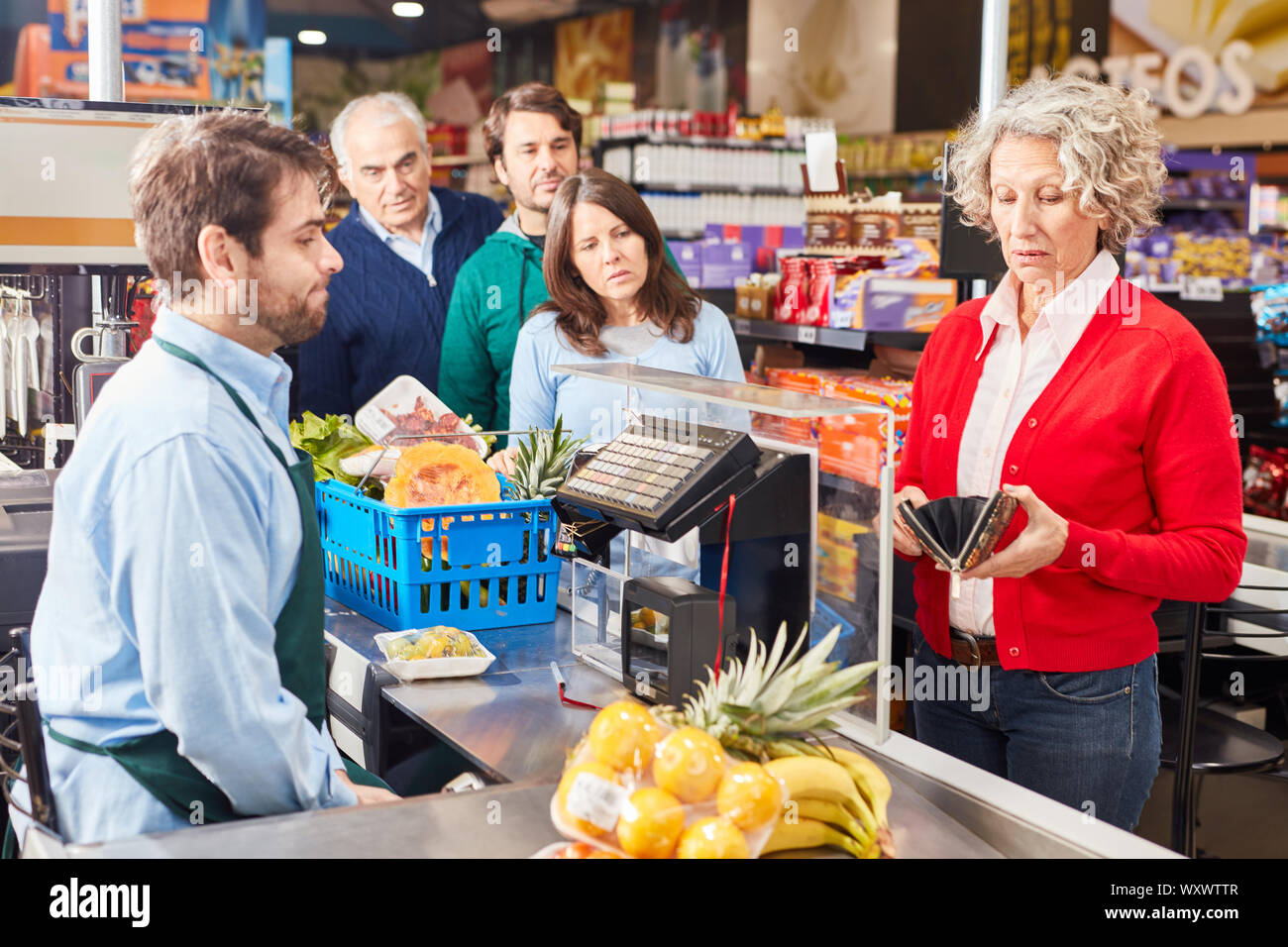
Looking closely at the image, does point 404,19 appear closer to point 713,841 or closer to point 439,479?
point 439,479

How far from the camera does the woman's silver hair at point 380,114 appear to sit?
13.1ft

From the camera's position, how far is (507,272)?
12.3 ft

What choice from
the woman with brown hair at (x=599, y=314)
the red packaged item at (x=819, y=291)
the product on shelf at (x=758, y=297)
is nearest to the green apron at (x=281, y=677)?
the woman with brown hair at (x=599, y=314)

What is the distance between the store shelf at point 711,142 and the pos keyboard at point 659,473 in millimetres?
6443

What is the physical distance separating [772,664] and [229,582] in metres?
0.68

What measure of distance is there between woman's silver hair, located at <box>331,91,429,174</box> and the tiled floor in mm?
2928

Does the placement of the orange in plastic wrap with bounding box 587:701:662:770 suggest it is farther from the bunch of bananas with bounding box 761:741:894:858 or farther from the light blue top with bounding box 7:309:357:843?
the light blue top with bounding box 7:309:357:843

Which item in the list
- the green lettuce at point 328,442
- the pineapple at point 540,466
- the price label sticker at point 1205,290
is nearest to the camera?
the pineapple at point 540,466

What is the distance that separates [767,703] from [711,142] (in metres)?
7.16

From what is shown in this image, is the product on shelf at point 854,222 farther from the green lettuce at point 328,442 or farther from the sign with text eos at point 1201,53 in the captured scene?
the sign with text eos at point 1201,53

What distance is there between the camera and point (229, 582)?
1571 millimetres

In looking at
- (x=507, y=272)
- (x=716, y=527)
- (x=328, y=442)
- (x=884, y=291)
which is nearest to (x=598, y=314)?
(x=507, y=272)

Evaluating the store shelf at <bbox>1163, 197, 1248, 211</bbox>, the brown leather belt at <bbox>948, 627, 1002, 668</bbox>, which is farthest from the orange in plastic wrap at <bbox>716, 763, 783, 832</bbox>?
the store shelf at <bbox>1163, 197, 1248, 211</bbox>
